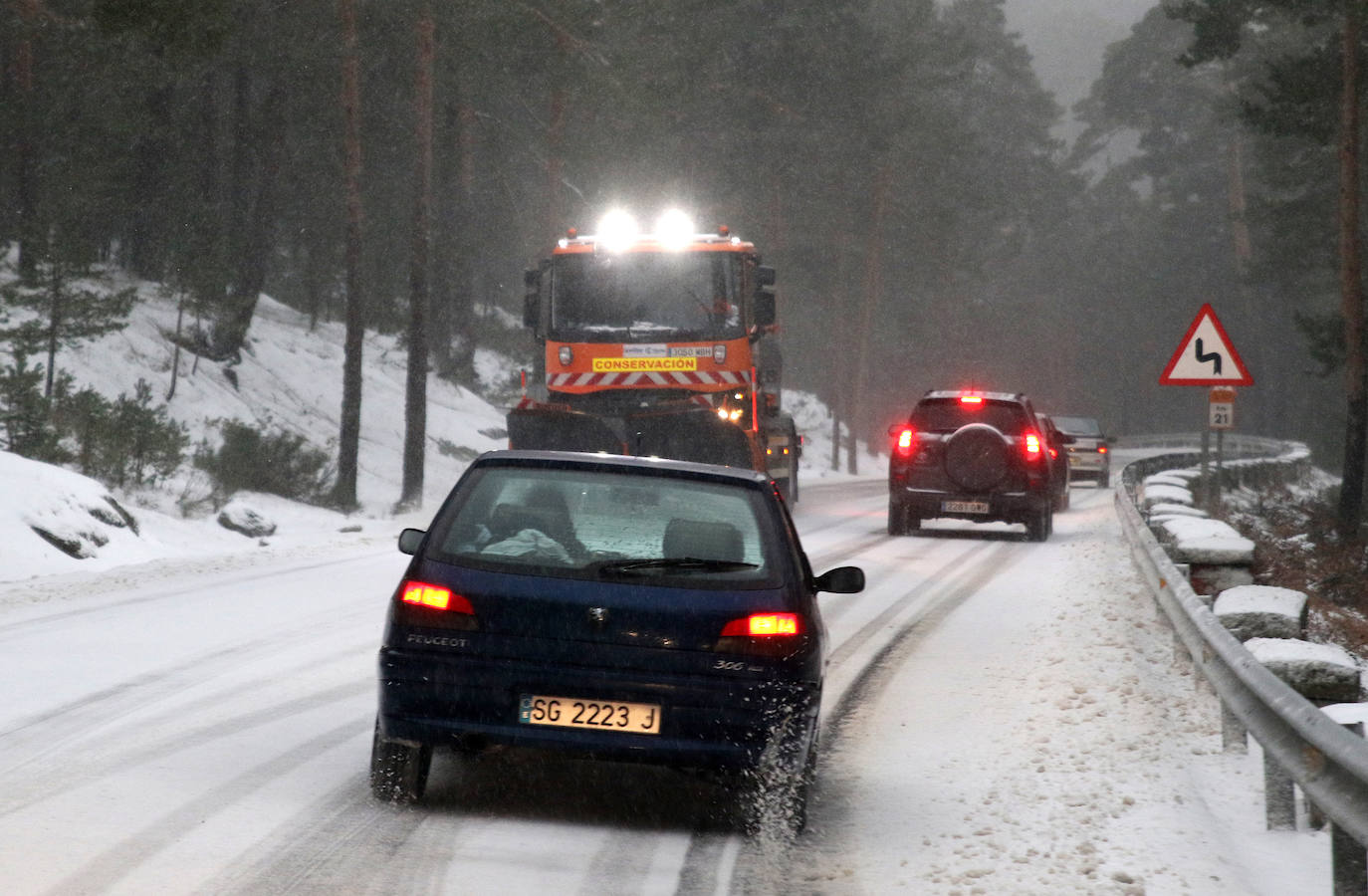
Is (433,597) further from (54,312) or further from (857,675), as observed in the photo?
(54,312)

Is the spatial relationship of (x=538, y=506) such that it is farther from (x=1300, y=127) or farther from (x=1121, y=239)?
(x=1121, y=239)

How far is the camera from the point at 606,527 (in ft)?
23.0

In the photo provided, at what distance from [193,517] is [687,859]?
17.3 meters

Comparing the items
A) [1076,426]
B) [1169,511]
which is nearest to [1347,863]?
[1169,511]

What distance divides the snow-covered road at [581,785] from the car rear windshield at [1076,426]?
28.2 meters

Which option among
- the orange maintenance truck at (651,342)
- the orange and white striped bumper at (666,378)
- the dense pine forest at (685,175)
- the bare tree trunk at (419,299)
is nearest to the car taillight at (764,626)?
the orange maintenance truck at (651,342)

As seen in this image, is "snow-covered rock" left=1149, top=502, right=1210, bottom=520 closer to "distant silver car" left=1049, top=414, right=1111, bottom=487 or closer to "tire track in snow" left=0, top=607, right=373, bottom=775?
"tire track in snow" left=0, top=607, right=373, bottom=775

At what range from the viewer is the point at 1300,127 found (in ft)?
116

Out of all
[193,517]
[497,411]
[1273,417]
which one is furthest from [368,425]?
[1273,417]

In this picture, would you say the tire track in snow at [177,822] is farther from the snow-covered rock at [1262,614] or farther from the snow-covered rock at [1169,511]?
the snow-covered rock at [1169,511]

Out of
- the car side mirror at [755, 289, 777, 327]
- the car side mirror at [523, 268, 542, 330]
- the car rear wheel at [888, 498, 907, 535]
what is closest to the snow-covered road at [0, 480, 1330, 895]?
the car side mirror at [755, 289, 777, 327]

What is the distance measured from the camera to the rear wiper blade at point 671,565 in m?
6.57

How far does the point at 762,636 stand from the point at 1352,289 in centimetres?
3006

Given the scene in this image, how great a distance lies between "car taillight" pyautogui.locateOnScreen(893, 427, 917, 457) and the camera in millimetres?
22312
